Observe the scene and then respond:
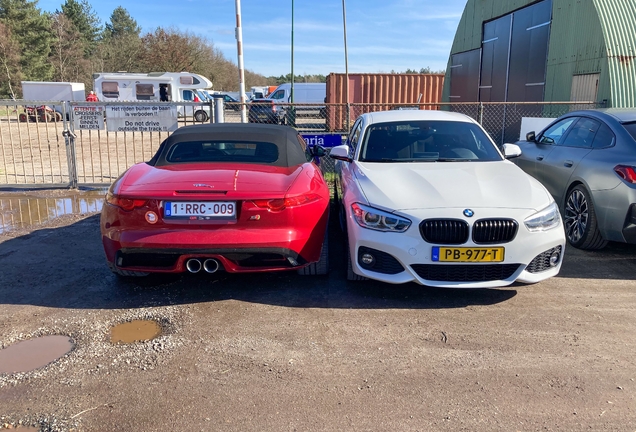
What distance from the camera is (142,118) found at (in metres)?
9.76

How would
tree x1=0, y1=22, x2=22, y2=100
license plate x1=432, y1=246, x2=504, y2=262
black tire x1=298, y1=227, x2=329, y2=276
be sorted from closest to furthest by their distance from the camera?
license plate x1=432, y1=246, x2=504, y2=262 < black tire x1=298, y1=227, x2=329, y2=276 < tree x1=0, y1=22, x2=22, y2=100

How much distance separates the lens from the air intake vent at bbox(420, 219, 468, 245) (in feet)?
13.1

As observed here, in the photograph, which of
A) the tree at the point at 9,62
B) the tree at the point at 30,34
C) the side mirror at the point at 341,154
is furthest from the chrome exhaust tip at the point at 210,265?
the tree at the point at 30,34

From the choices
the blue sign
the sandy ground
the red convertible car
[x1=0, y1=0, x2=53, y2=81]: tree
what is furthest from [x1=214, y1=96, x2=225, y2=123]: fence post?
[x1=0, y1=0, x2=53, y2=81]: tree

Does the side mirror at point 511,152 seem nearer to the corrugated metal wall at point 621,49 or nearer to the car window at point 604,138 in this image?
the car window at point 604,138

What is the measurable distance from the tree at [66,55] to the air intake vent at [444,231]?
5999 cm

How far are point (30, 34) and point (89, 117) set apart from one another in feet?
167

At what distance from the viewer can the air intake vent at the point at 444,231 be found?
13.1 ft

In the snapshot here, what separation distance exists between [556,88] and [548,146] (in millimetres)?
7870

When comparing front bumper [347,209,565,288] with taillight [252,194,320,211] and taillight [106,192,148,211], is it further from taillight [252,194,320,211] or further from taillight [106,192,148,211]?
taillight [106,192,148,211]

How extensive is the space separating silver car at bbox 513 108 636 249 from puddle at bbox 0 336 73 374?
5.18 meters

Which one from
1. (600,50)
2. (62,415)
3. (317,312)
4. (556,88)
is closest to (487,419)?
(317,312)

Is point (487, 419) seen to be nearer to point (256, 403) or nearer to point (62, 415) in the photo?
point (256, 403)

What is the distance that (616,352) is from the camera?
350 centimetres
